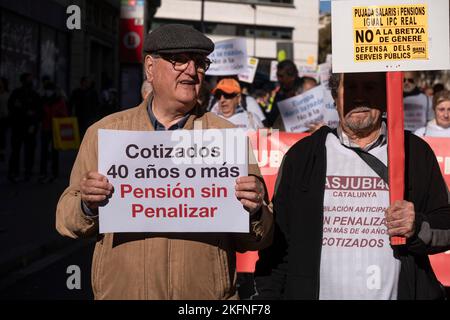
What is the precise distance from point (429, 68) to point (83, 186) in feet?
4.42

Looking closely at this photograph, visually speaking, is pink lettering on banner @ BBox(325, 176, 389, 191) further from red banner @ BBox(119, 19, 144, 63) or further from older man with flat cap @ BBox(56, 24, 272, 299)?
red banner @ BBox(119, 19, 144, 63)

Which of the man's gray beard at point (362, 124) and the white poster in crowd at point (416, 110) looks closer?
the man's gray beard at point (362, 124)

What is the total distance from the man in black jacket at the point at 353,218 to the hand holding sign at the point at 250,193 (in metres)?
0.48

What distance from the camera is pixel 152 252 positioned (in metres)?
3.02

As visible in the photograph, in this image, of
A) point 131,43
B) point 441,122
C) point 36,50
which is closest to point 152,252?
point 131,43

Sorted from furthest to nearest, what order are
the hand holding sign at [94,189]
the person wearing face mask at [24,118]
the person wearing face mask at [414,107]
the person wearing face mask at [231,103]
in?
the person wearing face mask at [24,118] → the person wearing face mask at [414,107] → the person wearing face mask at [231,103] → the hand holding sign at [94,189]

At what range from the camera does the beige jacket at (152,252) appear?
3.02 metres

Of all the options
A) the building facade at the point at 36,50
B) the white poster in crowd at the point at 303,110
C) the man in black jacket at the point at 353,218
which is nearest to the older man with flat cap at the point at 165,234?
the man in black jacket at the point at 353,218

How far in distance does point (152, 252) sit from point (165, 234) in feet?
0.29

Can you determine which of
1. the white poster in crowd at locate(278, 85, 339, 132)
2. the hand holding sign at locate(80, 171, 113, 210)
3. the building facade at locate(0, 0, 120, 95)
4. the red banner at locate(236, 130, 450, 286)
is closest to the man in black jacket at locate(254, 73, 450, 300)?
the hand holding sign at locate(80, 171, 113, 210)

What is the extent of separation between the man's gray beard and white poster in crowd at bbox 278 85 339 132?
6.11m

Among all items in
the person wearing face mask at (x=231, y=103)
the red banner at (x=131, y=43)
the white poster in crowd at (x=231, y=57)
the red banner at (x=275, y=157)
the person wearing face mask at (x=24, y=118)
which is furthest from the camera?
the person wearing face mask at (x=24, y=118)

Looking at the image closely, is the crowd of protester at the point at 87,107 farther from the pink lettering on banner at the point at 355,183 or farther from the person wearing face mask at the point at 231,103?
the pink lettering on banner at the point at 355,183

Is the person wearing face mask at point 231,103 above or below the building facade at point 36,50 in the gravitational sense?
below
